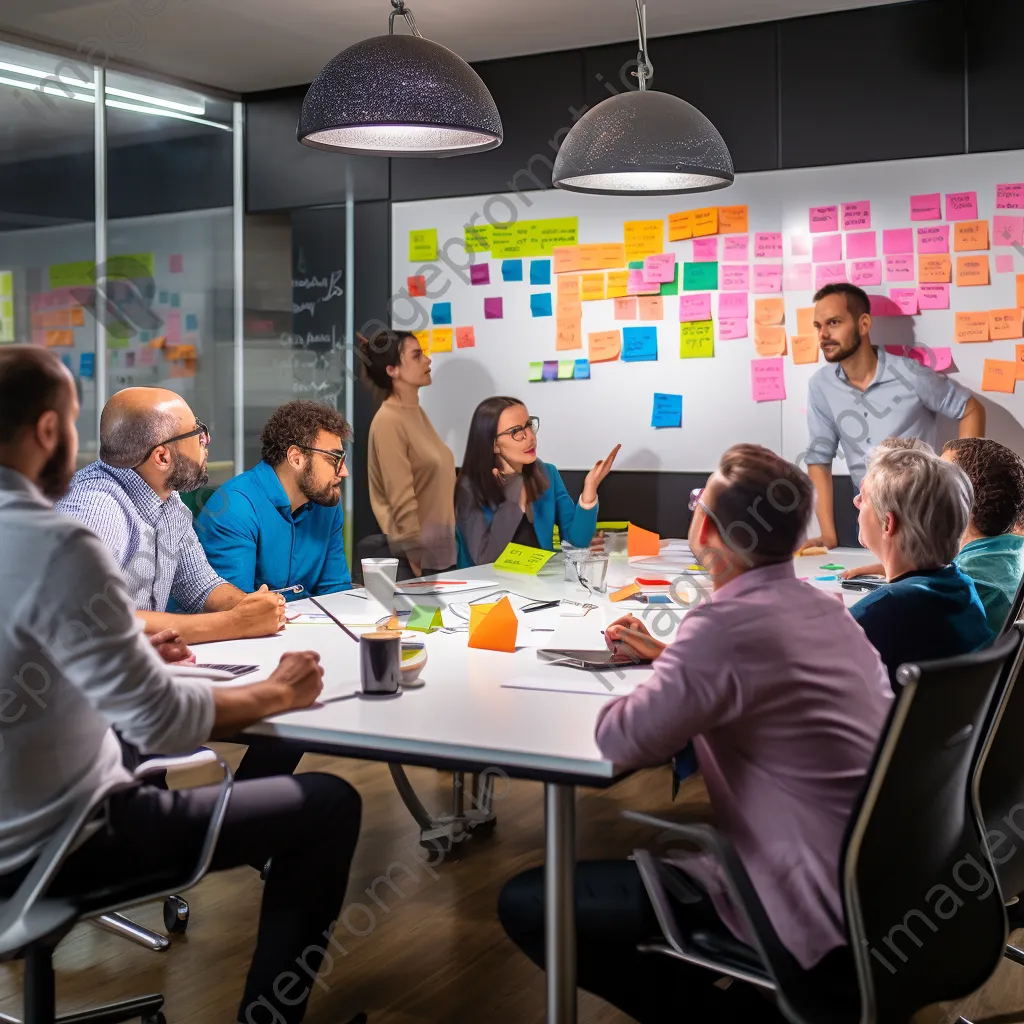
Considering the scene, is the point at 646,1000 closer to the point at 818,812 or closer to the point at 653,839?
the point at 818,812

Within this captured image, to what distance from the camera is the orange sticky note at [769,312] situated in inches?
206

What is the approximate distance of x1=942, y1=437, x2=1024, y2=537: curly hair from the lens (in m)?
2.71

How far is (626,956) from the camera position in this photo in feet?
6.05

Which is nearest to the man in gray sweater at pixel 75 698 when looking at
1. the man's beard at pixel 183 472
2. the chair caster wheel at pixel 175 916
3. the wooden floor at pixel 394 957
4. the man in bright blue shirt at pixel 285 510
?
the wooden floor at pixel 394 957

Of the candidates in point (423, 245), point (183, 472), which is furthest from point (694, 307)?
point (183, 472)

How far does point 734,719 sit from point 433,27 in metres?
4.28

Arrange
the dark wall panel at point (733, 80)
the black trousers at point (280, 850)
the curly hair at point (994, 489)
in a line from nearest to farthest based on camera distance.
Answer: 1. the black trousers at point (280, 850)
2. the curly hair at point (994, 489)
3. the dark wall panel at point (733, 80)

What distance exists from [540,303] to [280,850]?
4094mm

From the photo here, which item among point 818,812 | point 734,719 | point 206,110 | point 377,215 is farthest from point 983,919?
point 206,110

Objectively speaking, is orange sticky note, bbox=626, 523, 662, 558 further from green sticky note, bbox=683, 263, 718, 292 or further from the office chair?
the office chair

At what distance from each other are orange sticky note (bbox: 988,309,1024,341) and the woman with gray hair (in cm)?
279

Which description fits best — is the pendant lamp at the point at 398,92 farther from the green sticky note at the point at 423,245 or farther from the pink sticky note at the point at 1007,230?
the green sticky note at the point at 423,245

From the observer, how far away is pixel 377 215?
6.16m

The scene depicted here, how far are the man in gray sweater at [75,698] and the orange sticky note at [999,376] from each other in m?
3.74
